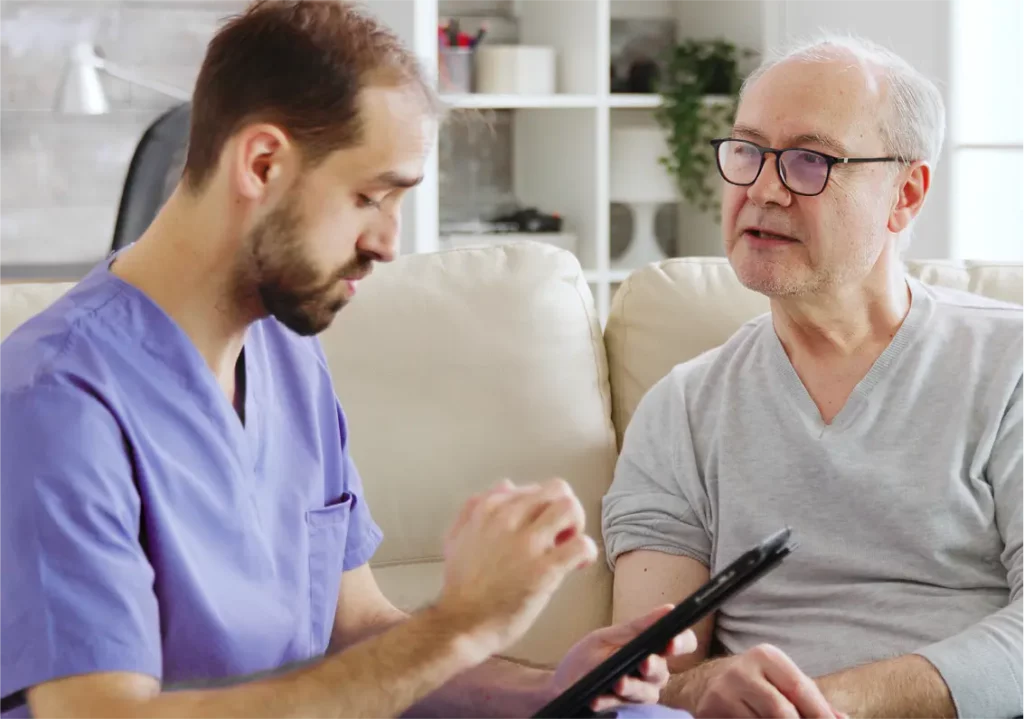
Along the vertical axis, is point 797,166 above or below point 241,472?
above

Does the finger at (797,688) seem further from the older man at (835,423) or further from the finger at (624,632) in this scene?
the finger at (624,632)

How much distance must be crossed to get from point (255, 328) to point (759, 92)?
0.77 metres

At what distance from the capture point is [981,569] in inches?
62.7

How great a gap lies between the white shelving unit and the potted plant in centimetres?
7

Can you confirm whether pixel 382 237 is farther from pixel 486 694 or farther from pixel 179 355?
pixel 486 694

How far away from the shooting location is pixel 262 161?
1.06 meters

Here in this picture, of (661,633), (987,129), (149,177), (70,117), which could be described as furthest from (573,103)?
(661,633)

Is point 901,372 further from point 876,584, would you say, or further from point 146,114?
point 146,114

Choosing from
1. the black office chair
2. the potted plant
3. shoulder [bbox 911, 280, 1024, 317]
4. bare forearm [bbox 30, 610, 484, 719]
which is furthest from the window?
bare forearm [bbox 30, 610, 484, 719]

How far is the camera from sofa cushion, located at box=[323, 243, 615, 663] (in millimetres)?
1749

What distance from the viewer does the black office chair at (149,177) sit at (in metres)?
2.23

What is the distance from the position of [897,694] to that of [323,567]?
0.63 m

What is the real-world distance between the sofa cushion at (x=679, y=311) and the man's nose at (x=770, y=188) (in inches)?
9.9

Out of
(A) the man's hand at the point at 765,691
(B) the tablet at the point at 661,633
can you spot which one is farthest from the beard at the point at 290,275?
(A) the man's hand at the point at 765,691
